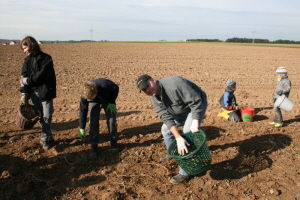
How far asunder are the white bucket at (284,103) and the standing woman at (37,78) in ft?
14.3

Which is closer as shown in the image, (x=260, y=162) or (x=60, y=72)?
(x=260, y=162)

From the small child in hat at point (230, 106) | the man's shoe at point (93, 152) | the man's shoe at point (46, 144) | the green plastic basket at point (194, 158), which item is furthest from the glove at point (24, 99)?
the small child in hat at point (230, 106)

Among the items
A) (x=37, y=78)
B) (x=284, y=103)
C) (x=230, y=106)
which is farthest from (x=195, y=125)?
A: (x=284, y=103)

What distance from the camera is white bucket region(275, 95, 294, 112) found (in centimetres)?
512

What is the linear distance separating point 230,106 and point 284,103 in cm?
107

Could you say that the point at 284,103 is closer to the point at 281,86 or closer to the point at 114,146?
the point at 281,86

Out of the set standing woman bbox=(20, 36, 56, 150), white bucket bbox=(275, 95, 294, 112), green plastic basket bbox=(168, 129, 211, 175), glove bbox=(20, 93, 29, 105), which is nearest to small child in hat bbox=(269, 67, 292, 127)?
white bucket bbox=(275, 95, 294, 112)

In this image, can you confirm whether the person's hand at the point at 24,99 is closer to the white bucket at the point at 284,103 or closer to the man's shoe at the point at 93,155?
the man's shoe at the point at 93,155

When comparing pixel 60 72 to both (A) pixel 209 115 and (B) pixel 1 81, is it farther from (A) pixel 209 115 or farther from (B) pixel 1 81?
(A) pixel 209 115

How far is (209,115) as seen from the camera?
19.6ft

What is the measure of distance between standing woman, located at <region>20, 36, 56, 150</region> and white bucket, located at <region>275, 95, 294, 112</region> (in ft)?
14.3

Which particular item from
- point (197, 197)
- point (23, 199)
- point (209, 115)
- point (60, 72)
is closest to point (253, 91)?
point (209, 115)

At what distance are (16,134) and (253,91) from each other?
7.07 metres

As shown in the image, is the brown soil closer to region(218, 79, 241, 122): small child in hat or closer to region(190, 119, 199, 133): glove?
region(218, 79, 241, 122): small child in hat
